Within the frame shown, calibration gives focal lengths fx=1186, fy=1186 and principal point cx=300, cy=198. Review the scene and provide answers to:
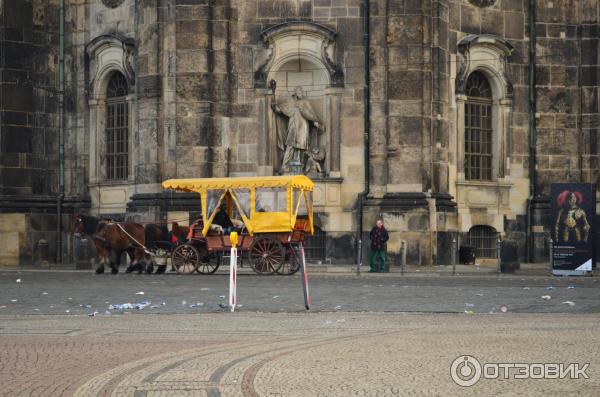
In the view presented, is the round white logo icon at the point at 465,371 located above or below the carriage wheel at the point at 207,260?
below

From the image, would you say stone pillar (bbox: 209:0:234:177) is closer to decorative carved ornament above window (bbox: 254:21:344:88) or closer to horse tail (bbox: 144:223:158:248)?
decorative carved ornament above window (bbox: 254:21:344:88)

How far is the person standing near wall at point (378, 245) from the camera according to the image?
31844 millimetres

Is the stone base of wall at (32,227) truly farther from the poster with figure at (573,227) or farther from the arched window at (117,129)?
the poster with figure at (573,227)

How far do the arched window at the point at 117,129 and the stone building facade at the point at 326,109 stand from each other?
65mm

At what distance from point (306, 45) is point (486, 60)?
5.90 metres

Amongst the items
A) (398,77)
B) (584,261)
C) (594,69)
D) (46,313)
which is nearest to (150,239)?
(398,77)

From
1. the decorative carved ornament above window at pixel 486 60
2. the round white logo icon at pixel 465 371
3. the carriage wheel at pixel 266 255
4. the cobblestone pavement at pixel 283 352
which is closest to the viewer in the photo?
the cobblestone pavement at pixel 283 352

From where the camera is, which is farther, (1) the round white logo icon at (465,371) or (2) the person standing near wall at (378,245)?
(2) the person standing near wall at (378,245)

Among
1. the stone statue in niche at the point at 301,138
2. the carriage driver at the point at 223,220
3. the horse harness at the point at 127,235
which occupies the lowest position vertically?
the horse harness at the point at 127,235

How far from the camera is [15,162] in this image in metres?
38.7

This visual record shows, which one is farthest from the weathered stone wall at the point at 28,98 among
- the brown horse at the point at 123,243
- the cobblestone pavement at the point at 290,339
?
the cobblestone pavement at the point at 290,339

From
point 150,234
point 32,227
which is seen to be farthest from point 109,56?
point 150,234

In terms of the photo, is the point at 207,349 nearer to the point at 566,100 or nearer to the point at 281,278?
the point at 281,278

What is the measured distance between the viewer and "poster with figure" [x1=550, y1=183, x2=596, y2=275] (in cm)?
3091
